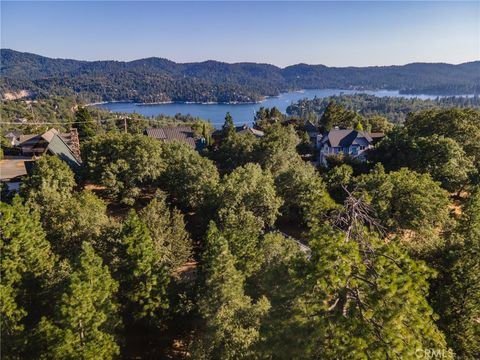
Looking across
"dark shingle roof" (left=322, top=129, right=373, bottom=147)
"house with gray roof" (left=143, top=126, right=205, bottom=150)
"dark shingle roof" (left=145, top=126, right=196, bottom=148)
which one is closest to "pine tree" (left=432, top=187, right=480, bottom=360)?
"dark shingle roof" (left=322, top=129, right=373, bottom=147)

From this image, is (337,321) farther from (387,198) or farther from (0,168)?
(0,168)

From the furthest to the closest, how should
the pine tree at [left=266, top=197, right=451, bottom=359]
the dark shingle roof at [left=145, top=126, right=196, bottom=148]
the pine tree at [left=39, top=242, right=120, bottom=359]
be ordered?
the dark shingle roof at [left=145, top=126, right=196, bottom=148] < the pine tree at [left=39, top=242, right=120, bottom=359] < the pine tree at [left=266, top=197, right=451, bottom=359]

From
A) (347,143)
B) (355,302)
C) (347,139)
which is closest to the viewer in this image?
(355,302)

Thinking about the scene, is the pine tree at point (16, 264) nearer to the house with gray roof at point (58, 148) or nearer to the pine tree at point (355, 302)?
the pine tree at point (355, 302)

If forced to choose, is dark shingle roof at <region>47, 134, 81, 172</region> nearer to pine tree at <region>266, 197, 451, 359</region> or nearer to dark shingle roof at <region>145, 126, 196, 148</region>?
dark shingle roof at <region>145, 126, 196, 148</region>

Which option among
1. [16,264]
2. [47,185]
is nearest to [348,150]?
[47,185]

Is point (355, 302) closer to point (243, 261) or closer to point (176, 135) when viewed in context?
point (243, 261)

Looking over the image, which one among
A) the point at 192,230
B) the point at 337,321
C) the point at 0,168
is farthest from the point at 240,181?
the point at 0,168
